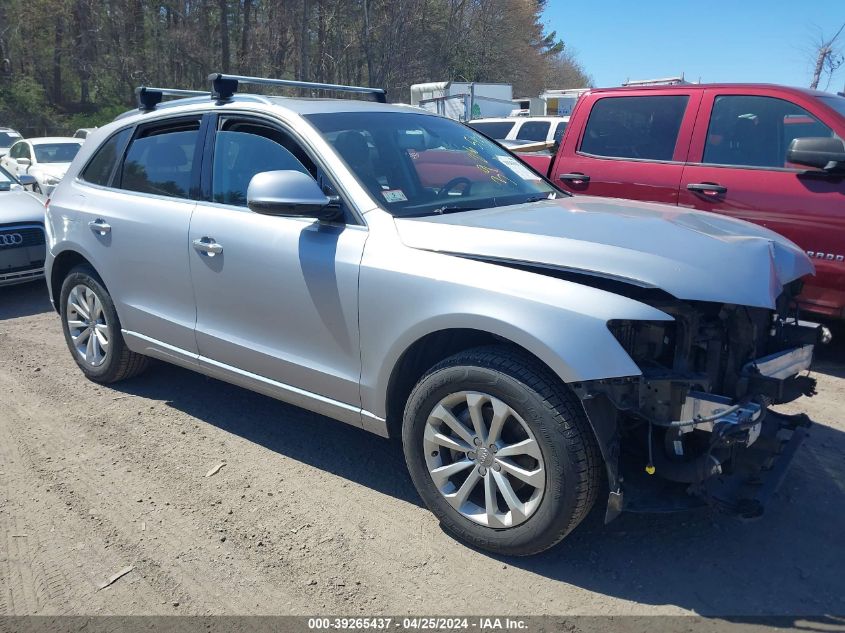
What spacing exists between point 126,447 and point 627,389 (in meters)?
2.85

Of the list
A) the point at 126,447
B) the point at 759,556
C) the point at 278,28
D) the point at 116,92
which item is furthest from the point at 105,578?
the point at 116,92

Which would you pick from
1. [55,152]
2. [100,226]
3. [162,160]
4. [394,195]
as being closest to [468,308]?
[394,195]

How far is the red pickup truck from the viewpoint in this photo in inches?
188

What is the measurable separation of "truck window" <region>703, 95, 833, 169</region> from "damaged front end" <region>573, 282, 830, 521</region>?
274cm

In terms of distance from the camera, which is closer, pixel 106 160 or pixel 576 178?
pixel 106 160

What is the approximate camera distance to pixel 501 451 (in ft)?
9.18

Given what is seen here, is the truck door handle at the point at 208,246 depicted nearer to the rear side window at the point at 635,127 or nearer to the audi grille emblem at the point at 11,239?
the rear side window at the point at 635,127

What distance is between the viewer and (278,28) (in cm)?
3541

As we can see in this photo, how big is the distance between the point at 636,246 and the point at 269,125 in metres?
2.02

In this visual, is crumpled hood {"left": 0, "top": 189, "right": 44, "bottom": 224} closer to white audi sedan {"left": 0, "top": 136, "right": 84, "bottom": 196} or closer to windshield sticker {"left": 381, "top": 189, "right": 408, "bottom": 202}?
windshield sticker {"left": 381, "top": 189, "right": 408, "bottom": 202}

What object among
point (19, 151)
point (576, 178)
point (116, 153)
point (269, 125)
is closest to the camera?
point (269, 125)

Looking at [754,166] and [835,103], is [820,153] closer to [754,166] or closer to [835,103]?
[754,166]

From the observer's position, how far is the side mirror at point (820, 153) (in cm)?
465

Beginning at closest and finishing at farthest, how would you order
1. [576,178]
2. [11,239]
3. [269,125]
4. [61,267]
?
1. [269,125]
2. [61,267]
3. [576,178]
4. [11,239]
